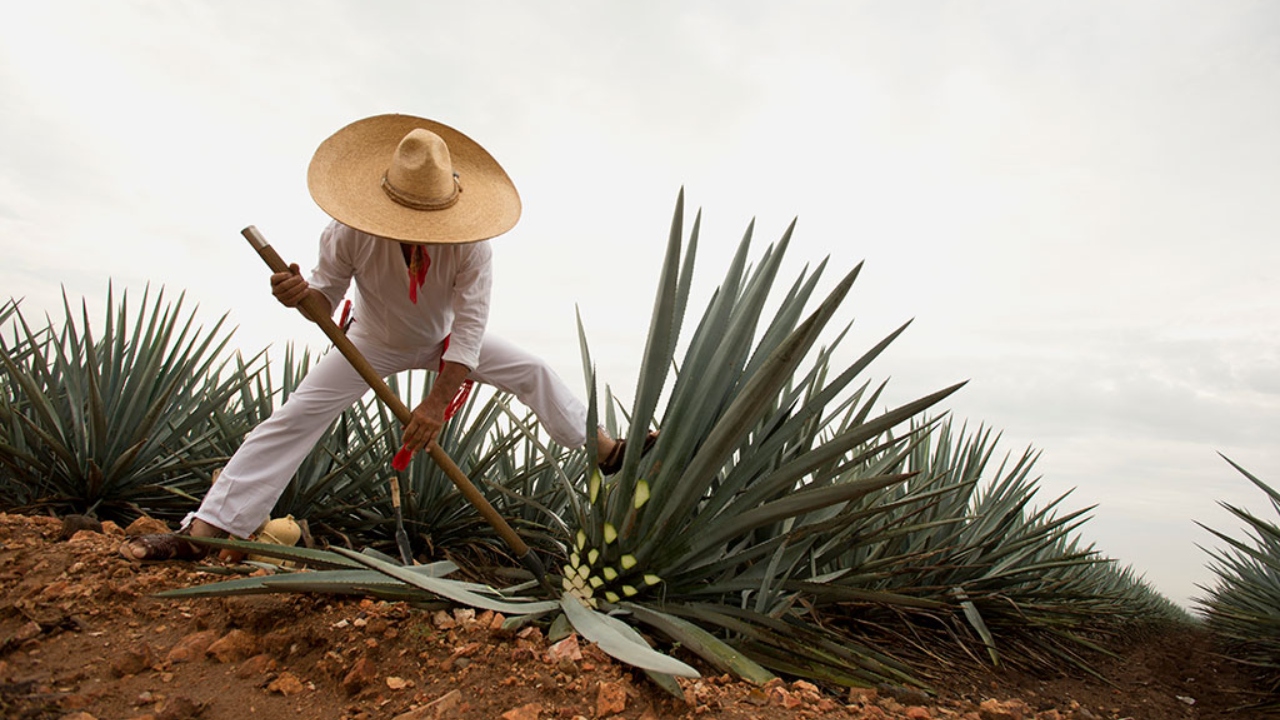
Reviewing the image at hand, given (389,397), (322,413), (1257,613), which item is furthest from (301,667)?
(1257,613)

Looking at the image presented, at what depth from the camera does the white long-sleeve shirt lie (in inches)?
115

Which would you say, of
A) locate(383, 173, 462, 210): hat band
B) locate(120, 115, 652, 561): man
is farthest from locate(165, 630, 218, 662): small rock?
locate(383, 173, 462, 210): hat band

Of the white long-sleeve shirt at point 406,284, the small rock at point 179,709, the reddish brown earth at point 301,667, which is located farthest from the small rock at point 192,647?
the white long-sleeve shirt at point 406,284

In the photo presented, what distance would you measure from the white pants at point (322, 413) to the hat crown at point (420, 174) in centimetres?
72

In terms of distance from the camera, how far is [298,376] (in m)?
4.52

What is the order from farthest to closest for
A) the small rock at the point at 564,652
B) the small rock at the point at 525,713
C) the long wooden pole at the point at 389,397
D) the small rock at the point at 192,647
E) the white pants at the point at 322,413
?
the white pants at the point at 322,413 < the long wooden pole at the point at 389,397 < the small rock at the point at 192,647 < the small rock at the point at 564,652 < the small rock at the point at 525,713

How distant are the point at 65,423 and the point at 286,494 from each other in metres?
1.01

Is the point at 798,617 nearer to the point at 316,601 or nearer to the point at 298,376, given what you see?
the point at 316,601

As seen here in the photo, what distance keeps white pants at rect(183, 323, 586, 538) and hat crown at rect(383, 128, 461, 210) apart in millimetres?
716

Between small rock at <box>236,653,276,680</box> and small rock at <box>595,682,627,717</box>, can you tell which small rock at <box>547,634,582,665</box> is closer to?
small rock at <box>595,682,627,717</box>

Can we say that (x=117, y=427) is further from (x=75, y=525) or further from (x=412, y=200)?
(x=412, y=200)

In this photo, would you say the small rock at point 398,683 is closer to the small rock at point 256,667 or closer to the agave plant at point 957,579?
the small rock at point 256,667

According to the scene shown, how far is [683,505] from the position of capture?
7.13 ft

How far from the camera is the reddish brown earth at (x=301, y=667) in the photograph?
1.74m
